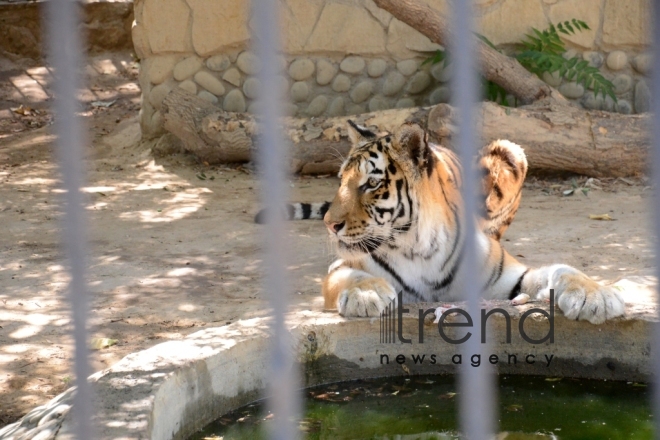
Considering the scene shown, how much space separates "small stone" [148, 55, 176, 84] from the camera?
7965mm

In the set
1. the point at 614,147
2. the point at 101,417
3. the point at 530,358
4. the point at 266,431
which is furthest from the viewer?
the point at 614,147

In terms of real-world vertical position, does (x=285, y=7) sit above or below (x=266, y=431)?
above

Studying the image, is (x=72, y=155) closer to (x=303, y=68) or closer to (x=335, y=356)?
(x=335, y=356)

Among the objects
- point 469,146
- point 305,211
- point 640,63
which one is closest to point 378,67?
point 640,63

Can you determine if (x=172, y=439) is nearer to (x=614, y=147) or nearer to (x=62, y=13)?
(x=62, y=13)

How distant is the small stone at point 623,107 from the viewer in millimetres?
7656

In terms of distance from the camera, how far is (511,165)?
4.73 metres

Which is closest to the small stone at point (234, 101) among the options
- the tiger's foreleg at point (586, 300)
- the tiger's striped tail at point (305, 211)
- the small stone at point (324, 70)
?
the small stone at point (324, 70)

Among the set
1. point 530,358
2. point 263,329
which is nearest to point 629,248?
point 530,358

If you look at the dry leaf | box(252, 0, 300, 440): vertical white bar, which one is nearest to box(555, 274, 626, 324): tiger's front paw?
box(252, 0, 300, 440): vertical white bar

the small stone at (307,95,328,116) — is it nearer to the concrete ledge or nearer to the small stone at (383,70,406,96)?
the small stone at (383,70,406,96)

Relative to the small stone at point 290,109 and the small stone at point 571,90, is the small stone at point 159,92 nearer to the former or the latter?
the small stone at point 290,109

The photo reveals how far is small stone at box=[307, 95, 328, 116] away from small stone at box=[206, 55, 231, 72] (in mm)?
844

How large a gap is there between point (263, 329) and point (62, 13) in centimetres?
214
